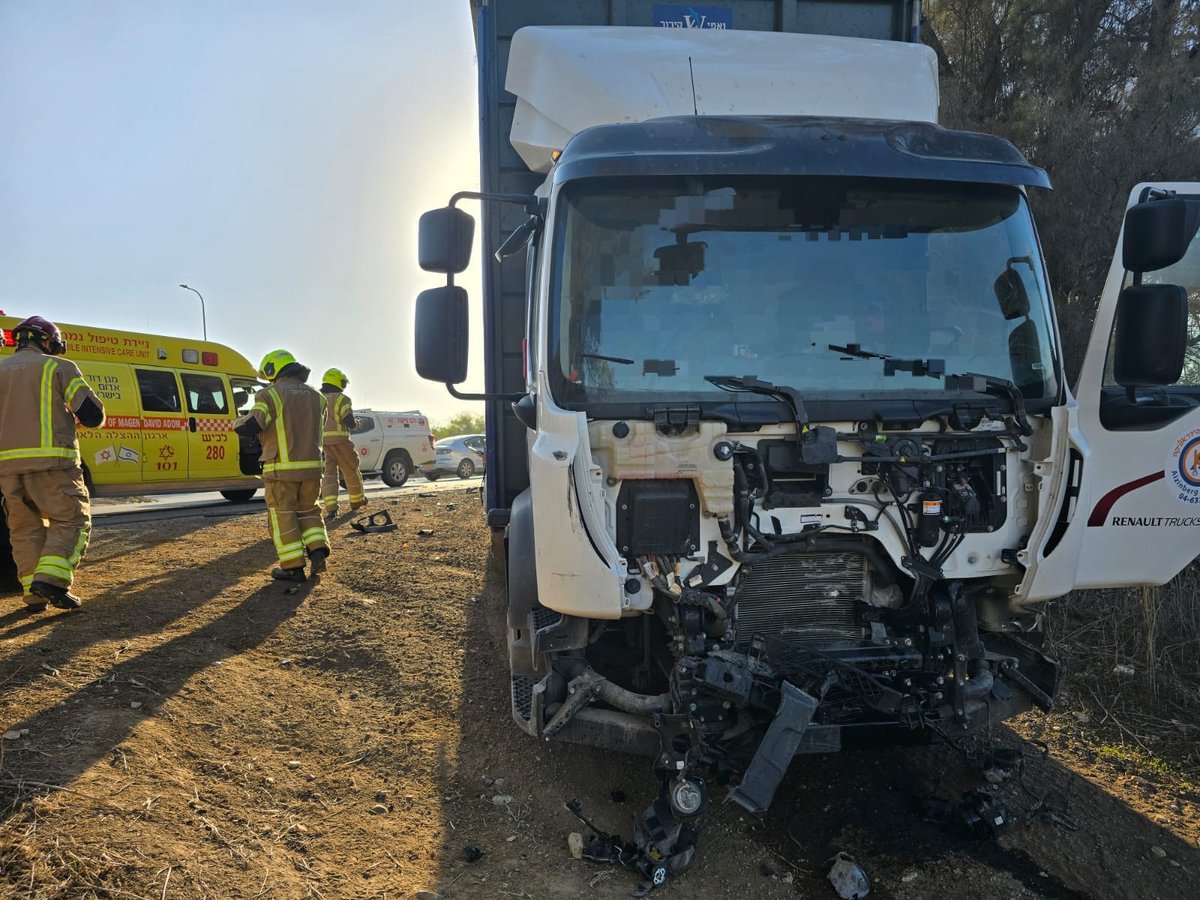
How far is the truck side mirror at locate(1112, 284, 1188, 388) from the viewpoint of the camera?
114 inches

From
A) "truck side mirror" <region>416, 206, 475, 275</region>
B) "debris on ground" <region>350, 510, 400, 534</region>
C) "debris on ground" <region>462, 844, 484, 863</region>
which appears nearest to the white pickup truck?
"debris on ground" <region>350, 510, 400, 534</region>

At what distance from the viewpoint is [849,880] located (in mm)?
2840

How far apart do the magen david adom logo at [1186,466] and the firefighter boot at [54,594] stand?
19.1 feet

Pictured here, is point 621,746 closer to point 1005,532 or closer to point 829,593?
point 829,593

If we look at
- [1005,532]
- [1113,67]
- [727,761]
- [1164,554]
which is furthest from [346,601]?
[1113,67]

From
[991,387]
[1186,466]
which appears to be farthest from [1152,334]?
[1186,466]

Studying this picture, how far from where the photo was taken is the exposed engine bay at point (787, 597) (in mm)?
2787

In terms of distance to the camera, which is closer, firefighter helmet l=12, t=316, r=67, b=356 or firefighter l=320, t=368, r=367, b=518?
firefighter helmet l=12, t=316, r=67, b=356

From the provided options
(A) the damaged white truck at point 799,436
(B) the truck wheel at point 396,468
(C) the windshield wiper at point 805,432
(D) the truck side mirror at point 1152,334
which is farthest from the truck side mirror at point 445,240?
(B) the truck wheel at point 396,468

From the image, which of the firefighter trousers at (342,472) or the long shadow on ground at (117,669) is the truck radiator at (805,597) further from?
the firefighter trousers at (342,472)

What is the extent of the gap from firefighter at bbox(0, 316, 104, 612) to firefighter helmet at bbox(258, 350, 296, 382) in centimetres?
146

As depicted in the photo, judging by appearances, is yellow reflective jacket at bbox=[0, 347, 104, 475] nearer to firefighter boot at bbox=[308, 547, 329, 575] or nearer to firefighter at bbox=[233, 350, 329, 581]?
firefighter at bbox=[233, 350, 329, 581]

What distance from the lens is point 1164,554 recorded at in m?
3.33

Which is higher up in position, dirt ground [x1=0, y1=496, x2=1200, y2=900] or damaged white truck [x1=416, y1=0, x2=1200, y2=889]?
damaged white truck [x1=416, y1=0, x2=1200, y2=889]
